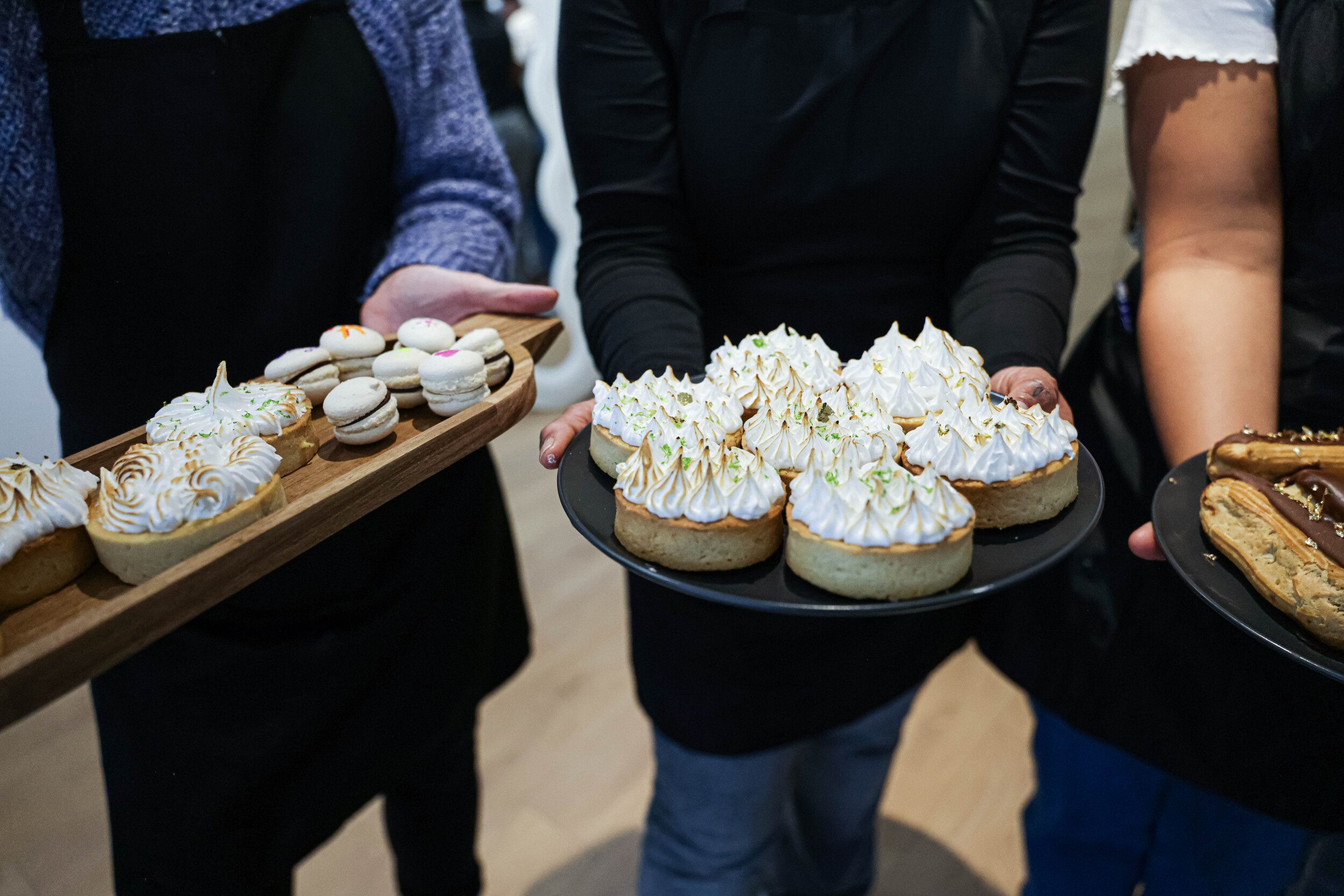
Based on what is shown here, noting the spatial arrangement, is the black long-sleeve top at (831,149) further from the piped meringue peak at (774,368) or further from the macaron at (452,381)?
the macaron at (452,381)

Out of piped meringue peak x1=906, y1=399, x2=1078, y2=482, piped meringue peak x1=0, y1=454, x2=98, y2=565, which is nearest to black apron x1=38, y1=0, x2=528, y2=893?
piped meringue peak x1=0, y1=454, x2=98, y2=565

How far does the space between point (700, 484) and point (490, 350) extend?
40 cm

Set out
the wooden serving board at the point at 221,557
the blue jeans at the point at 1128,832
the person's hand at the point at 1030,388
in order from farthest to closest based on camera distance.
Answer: the blue jeans at the point at 1128,832 < the person's hand at the point at 1030,388 < the wooden serving board at the point at 221,557

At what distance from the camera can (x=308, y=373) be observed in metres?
1.20

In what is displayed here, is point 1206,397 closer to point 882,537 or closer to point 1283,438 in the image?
point 1283,438

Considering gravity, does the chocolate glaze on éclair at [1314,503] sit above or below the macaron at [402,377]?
below

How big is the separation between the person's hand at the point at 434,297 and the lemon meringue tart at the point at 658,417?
0.22 meters

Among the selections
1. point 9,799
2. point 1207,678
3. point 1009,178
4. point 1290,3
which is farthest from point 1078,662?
point 9,799

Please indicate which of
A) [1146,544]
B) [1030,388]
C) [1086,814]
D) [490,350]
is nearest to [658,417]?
[490,350]

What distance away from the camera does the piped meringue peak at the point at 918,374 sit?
4.49 feet

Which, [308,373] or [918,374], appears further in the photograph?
[918,374]

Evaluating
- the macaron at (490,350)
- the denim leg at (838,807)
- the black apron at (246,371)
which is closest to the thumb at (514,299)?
the macaron at (490,350)

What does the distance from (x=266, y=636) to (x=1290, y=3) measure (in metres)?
1.85

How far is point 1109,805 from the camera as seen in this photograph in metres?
1.80
